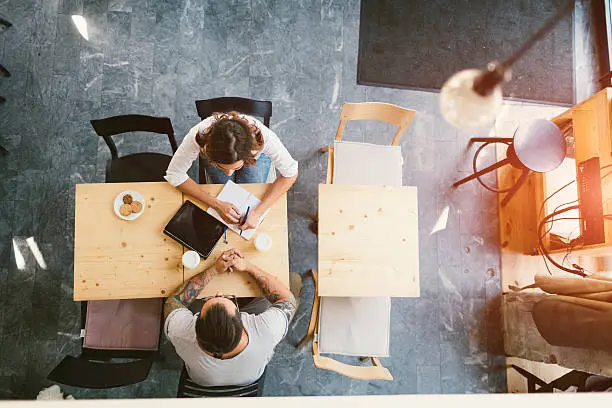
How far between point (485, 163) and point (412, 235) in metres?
1.36

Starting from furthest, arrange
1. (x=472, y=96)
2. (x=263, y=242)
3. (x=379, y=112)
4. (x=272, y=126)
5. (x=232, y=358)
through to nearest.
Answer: (x=272, y=126) < (x=379, y=112) < (x=263, y=242) < (x=232, y=358) < (x=472, y=96)

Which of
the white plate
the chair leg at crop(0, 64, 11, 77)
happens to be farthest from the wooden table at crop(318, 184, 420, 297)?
the chair leg at crop(0, 64, 11, 77)

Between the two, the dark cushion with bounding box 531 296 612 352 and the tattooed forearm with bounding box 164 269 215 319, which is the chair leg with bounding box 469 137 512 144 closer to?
the dark cushion with bounding box 531 296 612 352

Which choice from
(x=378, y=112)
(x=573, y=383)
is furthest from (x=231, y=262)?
(x=573, y=383)

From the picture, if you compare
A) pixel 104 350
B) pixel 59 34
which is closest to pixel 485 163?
pixel 104 350

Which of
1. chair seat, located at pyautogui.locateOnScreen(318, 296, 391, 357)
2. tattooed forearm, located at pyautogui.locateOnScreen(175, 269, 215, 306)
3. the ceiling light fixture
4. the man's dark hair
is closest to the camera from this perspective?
the ceiling light fixture

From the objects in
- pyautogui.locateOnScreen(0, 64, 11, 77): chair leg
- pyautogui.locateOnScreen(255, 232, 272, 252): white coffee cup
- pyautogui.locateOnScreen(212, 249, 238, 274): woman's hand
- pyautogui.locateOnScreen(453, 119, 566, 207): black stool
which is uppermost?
pyautogui.locateOnScreen(0, 64, 11, 77): chair leg

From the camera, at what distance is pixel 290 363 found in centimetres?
304

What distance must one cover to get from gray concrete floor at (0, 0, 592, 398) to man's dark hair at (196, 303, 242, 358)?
1174 mm

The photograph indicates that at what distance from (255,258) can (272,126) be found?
133cm

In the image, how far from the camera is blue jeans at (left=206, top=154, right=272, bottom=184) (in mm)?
2604

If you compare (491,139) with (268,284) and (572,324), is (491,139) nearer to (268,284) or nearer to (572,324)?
(572,324)

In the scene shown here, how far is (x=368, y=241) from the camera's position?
238cm

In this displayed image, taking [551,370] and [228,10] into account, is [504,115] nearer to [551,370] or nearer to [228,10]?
[551,370]
